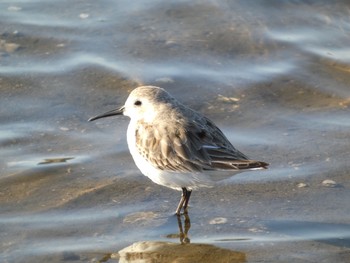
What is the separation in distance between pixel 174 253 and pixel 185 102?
2951 millimetres

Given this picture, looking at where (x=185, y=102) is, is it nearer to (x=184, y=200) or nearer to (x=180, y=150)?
(x=184, y=200)

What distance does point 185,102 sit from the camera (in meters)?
9.21

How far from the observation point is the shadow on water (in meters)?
6.43

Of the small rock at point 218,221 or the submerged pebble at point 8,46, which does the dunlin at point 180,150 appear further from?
the submerged pebble at point 8,46

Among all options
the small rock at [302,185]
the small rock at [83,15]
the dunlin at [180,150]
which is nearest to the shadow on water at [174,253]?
the dunlin at [180,150]

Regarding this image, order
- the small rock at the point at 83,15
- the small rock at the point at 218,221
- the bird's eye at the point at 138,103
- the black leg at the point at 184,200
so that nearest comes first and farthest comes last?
the small rock at the point at 218,221
the black leg at the point at 184,200
the bird's eye at the point at 138,103
the small rock at the point at 83,15

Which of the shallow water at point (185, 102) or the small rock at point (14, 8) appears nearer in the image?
the shallow water at point (185, 102)

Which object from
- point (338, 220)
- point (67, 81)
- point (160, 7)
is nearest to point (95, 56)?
point (67, 81)

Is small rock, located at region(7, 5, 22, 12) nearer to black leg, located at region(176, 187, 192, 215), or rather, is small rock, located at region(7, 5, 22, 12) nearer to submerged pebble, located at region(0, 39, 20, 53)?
submerged pebble, located at region(0, 39, 20, 53)

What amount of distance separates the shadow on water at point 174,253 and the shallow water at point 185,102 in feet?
0.06

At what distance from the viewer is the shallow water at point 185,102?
677 centimetres

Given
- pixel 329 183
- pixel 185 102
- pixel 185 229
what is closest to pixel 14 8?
pixel 185 102

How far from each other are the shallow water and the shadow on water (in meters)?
0.02

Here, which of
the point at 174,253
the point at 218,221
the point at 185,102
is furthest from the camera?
the point at 185,102
